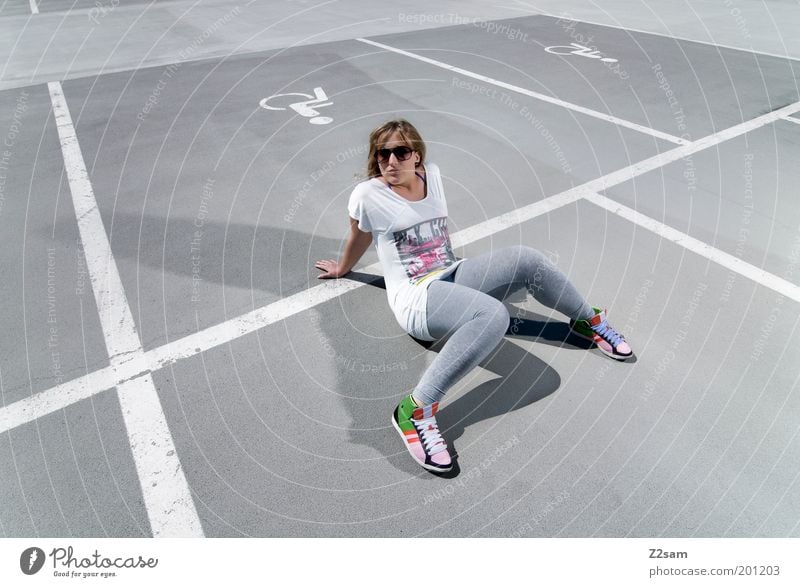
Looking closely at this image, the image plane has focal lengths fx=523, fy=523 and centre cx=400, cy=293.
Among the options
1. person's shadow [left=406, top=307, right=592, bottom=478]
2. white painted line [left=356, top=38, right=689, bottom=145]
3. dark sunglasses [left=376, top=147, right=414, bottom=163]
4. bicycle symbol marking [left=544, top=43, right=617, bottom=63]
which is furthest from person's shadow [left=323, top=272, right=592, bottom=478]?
bicycle symbol marking [left=544, top=43, right=617, bottom=63]

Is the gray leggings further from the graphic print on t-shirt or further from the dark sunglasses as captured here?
the dark sunglasses

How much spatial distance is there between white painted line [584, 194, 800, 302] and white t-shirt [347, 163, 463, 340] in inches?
74.1

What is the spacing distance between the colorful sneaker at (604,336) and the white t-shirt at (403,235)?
78 cm

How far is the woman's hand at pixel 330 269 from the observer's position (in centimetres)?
327

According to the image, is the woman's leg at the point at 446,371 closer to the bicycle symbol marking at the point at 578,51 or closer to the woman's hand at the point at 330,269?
the woman's hand at the point at 330,269

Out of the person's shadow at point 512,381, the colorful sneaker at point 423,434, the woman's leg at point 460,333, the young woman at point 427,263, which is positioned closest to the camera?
the colorful sneaker at point 423,434

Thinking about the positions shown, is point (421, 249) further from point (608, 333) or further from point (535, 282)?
point (608, 333)

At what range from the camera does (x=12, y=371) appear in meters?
2.62

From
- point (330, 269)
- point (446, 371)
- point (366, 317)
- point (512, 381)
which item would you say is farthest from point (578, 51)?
point (446, 371)

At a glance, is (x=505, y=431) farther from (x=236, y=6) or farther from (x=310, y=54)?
(x=236, y=6)

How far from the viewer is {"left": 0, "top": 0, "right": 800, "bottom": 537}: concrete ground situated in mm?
2080

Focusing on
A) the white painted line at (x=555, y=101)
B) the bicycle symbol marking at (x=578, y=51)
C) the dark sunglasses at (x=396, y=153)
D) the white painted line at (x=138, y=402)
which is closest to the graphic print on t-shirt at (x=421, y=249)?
the dark sunglasses at (x=396, y=153)

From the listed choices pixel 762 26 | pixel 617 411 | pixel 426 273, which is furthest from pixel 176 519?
pixel 762 26

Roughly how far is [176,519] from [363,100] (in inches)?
208
